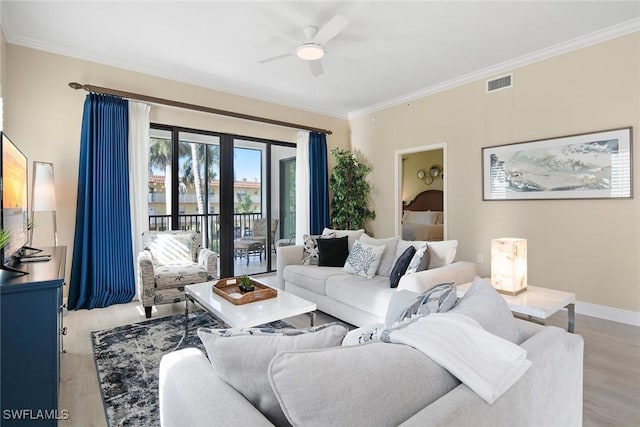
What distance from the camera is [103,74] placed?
12.1 feet

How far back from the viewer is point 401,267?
284 centimetres

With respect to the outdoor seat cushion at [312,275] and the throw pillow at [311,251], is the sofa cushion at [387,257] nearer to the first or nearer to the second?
the outdoor seat cushion at [312,275]

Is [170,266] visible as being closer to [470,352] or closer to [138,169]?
[138,169]

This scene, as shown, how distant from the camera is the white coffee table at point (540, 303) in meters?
2.15

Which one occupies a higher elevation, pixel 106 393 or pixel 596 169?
pixel 596 169

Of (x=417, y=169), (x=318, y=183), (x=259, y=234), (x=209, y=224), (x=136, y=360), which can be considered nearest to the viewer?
(x=136, y=360)

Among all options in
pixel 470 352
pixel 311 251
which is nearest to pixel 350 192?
pixel 311 251

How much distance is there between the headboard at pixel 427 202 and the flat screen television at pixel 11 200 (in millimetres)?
6585

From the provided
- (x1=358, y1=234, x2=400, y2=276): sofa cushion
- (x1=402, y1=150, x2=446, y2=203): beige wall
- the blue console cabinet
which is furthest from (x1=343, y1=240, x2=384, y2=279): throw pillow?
(x1=402, y1=150, x2=446, y2=203): beige wall

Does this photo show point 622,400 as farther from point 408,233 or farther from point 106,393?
point 408,233

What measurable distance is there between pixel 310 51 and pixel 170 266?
2.68 m

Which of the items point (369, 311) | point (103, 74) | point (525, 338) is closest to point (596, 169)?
point (369, 311)

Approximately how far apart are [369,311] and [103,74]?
3912 millimetres

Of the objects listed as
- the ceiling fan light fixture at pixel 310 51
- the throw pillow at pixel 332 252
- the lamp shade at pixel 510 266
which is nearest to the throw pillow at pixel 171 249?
the throw pillow at pixel 332 252
